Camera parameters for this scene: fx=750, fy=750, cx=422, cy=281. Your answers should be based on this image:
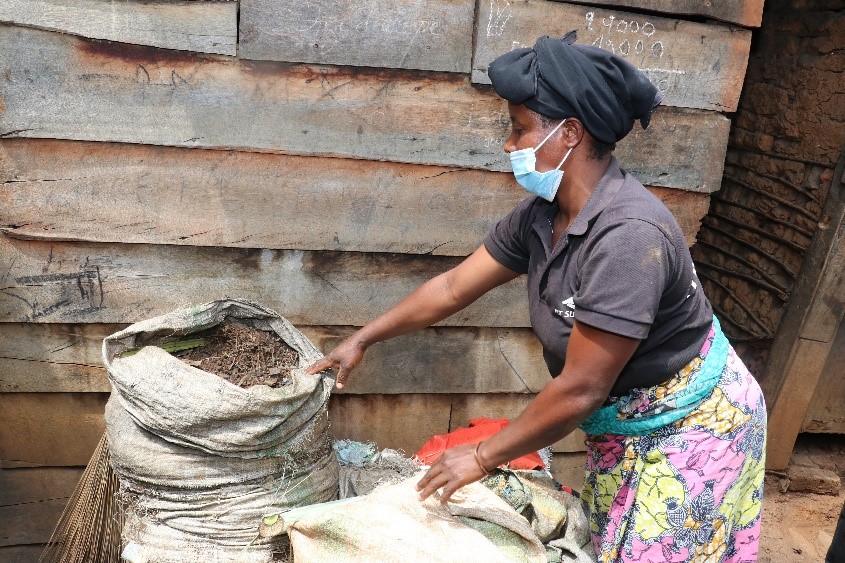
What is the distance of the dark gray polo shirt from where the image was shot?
170cm

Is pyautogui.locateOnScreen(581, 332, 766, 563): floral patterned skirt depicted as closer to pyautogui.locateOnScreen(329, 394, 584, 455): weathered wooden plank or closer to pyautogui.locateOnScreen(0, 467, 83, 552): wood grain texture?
pyautogui.locateOnScreen(329, 394, 584, 455): weathered wooden plank

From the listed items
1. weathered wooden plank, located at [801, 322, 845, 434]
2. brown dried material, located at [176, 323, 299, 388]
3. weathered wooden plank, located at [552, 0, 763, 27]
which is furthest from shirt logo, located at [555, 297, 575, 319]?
weathered wooden plank, located at [801, 322, 845, 434]

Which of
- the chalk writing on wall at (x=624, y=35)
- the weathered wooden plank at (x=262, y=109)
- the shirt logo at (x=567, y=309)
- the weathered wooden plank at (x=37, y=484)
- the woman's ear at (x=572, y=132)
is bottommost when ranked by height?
the weathered wooden plank at (x=37, y=484)

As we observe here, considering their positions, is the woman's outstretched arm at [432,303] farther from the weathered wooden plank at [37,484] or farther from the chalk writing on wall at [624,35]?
the weathered wooden plank at [37,484]

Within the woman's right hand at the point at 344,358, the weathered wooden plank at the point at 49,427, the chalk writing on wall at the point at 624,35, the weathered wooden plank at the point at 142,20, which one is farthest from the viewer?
the weathered wooden plank at the point at 49,427

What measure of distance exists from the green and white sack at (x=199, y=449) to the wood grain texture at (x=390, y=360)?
1.81 ft

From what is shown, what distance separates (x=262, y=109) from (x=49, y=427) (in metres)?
1.48

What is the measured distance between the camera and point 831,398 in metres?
4.44

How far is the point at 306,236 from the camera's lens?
2.68 m

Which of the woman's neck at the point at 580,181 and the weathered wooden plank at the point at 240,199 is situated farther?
the weathered wooden plank at the point at 240,199

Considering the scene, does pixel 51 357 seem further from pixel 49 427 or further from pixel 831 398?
pixel 831 398

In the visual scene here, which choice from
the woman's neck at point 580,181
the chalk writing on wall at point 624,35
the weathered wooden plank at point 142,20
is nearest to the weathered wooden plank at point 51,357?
the weathered wooden plank at point 142,20

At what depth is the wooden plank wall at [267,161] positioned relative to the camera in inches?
94.0

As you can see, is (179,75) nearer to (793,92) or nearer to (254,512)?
(254,512)
